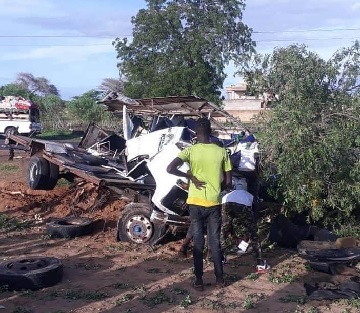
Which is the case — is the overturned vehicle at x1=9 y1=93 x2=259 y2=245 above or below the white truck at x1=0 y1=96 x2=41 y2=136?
below

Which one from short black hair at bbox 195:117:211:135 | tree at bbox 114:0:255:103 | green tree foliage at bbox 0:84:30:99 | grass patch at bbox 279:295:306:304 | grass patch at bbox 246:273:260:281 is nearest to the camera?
grass patch at bbox 279:295:306:304

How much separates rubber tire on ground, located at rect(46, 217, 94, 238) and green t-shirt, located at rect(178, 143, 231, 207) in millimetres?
3280

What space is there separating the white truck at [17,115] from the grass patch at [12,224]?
86.0 feet

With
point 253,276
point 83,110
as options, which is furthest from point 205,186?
point 83,110

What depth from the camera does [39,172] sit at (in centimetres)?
1145

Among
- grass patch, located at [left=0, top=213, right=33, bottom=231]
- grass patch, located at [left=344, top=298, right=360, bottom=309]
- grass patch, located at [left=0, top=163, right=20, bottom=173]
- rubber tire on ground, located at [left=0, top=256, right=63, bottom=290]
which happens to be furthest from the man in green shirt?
grass patch, located at [left=0, top=163, right=20, bottom=173]

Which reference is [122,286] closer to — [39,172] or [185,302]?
[185,302]

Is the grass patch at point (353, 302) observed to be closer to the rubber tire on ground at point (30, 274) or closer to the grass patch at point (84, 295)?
the grass patch at point (84, 295)

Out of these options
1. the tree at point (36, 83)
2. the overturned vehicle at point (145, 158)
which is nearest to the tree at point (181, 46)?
the overturned vehicle at point (145, 158)

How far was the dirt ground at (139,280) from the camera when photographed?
247 inches

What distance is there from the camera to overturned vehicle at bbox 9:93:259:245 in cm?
848

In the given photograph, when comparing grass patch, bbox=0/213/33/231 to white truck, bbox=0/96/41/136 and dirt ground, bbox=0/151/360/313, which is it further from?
white truck, bbox=0/96/41/136

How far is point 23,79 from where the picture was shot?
7894 cm

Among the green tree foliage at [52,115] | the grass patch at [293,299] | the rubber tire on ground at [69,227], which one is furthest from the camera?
the green tree foliage at [52,115]
